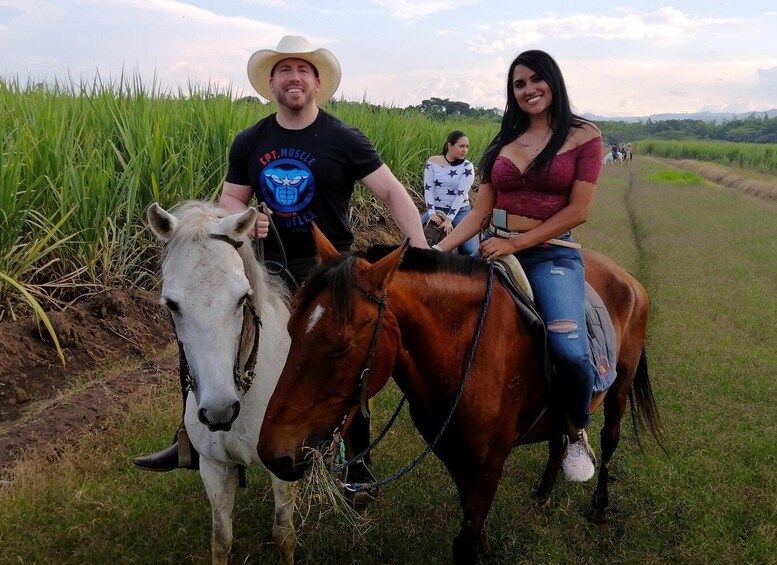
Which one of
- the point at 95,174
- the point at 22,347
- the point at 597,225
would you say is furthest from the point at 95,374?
the point at 597,225

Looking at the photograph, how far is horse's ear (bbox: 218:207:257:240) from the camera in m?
2.07

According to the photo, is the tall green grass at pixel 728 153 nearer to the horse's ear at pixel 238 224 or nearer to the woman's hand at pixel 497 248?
the woman's hand at pixel 497 248

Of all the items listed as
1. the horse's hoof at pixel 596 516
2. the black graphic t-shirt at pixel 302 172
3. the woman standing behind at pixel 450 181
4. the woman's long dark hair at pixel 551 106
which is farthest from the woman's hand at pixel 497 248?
the woman standing behind at pixel 450 181

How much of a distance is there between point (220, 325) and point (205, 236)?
1.10ft

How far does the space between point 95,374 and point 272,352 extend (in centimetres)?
315

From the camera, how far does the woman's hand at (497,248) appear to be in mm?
2463

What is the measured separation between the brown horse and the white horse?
280 mm

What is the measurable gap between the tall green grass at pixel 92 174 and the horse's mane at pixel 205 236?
296 centimetres

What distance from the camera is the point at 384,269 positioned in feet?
5.79

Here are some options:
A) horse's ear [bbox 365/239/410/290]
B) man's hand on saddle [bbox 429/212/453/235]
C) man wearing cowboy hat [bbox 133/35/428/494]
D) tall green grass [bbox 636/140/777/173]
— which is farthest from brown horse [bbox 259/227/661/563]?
tall green grass [bbox 636/140/777/173]

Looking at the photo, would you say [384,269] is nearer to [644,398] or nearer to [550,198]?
[550,198]

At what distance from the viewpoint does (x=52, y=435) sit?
3820mm

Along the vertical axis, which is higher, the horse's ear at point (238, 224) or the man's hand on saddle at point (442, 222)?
the horse's ear at point (238, 224)

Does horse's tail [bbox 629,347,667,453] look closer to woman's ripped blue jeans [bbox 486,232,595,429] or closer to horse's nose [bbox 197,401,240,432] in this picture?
woman's ripped blue jeans [bbox 486,232,595,429]
